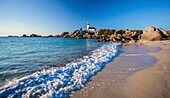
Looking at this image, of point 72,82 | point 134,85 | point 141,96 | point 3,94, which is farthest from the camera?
point 72,82

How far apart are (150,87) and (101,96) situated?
1.97 meters

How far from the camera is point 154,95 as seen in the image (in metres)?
3.97

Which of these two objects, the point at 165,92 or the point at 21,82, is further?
the point at 21,82

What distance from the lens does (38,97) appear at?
13.3ft

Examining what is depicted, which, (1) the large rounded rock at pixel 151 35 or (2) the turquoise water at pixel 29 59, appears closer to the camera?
(2) the turquoise water at pixel 29 59

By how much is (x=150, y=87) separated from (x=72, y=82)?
3007 millimetres

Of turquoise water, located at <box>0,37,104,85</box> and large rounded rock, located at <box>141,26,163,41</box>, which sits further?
large rounded rock, located at <box>141,26,163,41</box>

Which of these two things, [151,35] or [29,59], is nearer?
[29,59]

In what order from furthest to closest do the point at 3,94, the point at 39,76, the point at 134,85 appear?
the point at 39,76
the point at 134,85
the point at 3,94

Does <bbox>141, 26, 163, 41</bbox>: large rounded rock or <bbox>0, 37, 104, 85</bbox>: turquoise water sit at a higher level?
<bbox>141, 26, 163, 41</bbox>: large rounded rock

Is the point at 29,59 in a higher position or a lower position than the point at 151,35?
lower

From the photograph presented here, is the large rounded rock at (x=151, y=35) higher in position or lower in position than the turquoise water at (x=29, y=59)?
higher

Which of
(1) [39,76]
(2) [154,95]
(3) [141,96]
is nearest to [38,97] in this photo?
(1) [39,76]

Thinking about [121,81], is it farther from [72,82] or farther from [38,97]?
[38,97]
